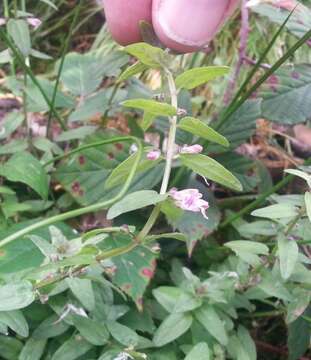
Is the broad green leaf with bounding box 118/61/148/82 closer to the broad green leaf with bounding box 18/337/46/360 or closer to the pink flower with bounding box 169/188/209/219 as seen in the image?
the pink flower with bounding box 169/188/209/219

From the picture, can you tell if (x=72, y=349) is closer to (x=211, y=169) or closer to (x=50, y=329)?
(x=50, y=329)

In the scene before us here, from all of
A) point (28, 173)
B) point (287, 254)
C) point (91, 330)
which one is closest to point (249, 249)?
point (287, 254)

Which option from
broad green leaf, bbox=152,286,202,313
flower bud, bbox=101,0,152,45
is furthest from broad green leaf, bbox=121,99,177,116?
broad green leaf, bbox=152,286,202,313

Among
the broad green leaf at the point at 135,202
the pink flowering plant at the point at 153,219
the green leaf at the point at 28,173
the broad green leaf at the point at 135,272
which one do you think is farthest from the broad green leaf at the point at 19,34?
the broad green leaf at the point at 135,202

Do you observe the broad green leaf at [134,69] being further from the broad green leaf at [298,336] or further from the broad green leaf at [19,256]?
the broad green leaf at [298,336]

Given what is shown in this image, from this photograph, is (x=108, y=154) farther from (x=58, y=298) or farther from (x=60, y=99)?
(x=58, y=298)

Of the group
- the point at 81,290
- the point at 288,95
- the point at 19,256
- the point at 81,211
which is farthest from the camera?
the point at 288,95
